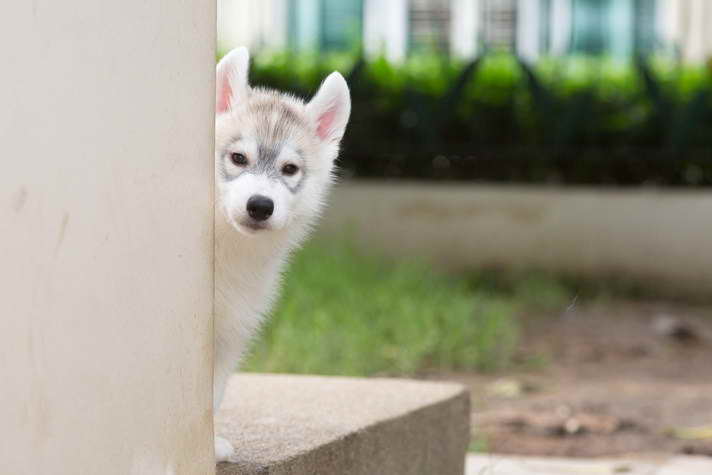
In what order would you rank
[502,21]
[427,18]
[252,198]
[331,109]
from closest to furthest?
[252,198] → [331,109] → [502,21] → [427,18]

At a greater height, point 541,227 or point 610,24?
point 610,24

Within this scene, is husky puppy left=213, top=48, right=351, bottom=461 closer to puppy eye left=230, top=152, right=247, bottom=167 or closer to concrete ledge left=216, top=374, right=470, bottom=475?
puppy eye left=230, top=152, right=247, bottom=167

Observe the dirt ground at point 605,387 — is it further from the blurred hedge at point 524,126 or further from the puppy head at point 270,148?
the puppy head at point 270,148

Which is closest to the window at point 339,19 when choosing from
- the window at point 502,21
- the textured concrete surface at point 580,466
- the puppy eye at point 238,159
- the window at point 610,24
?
the window at point 502,21

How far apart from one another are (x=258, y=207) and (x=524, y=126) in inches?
269

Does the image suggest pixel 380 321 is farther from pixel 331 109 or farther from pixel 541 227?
pixel 331 109

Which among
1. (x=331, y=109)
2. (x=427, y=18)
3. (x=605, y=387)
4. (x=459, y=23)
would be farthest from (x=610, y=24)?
(x=331, y=109)

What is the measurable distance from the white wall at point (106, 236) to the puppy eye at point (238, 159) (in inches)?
11.5

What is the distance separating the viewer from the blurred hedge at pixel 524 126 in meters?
8.93

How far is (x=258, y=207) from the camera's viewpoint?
2557mm

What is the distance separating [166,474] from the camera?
2.27 m

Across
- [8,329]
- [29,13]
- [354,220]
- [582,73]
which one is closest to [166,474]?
[8,329]

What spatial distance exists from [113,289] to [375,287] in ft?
16.5

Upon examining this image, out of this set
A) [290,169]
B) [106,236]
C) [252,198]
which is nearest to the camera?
[106,236]
